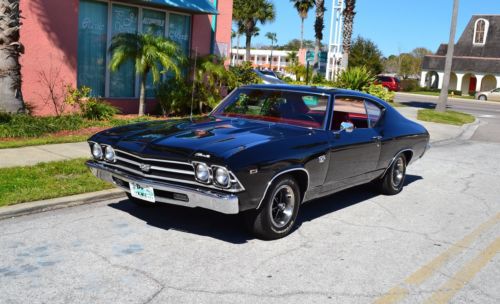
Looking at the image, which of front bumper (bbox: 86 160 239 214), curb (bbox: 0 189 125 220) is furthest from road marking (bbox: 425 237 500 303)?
curb (bbox: 0 189 125 220)

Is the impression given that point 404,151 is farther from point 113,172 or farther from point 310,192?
point 113,172

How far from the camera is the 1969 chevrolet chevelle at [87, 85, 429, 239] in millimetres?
5051

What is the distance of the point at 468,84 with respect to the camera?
61500mm

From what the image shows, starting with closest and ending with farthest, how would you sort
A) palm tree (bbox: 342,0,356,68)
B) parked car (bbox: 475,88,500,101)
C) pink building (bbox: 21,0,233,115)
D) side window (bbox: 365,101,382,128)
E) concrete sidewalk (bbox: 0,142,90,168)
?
side window (bbox: 365,101,382,128), concrete sidewalk (bbox: 0,142,90,168), pink building (bbox: 21,0,233,115), palm tree (bbox: 342,0,356,68), parked car (bbox: 475,88,500,101)

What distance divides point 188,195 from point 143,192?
1.86 feet

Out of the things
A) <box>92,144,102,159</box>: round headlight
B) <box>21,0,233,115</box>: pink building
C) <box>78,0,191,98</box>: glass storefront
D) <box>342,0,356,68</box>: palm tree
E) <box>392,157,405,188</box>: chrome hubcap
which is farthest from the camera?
<box>342,0,356,68</box>: palm tree

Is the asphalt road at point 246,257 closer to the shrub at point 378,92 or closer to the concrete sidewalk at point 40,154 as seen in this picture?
the concrete sidewalk at point 40,154

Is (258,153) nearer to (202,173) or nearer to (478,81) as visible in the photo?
(202,173)

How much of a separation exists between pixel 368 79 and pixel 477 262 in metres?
19.3

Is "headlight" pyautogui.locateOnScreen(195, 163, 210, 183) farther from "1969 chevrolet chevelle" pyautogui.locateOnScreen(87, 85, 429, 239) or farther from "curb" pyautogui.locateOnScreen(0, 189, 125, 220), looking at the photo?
"curb" pyautogui.locateOnScreen(0, 189, 125, 220)

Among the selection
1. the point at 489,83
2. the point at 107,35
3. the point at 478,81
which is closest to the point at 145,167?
the point at 107,35

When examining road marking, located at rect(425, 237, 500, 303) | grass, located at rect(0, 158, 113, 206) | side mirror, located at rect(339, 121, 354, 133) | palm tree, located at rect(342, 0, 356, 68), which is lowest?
road marking, located at rect(425, 237, 500, 303)

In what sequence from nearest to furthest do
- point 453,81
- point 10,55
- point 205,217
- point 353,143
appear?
1. point 205,217
2. point 353,143
3. point 10,55
4. point 453,81

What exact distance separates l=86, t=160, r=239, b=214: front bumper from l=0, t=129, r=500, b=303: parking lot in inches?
18.0
